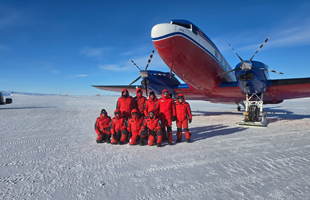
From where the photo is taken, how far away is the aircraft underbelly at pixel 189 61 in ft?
28.1

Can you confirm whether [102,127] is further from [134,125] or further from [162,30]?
[162,30]

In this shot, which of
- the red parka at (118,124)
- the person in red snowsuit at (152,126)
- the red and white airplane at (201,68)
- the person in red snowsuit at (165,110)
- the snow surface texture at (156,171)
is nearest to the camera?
the snow surface texture at (156,171)

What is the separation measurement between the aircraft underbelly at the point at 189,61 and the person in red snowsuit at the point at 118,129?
440cm

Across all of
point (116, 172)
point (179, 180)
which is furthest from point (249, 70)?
point (116, 172)

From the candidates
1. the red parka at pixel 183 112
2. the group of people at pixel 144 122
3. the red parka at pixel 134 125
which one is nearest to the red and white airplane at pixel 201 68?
the group of people at pixel 144 122

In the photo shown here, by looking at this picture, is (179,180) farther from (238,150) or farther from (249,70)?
(249,70)

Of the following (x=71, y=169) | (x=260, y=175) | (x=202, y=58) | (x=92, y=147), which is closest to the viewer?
(x=260, y=175)

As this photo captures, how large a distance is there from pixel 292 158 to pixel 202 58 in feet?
23.8

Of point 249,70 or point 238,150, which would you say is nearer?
point 238,150

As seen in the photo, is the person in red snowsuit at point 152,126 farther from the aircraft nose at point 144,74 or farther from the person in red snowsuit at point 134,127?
the aircraft nose at point 144,74

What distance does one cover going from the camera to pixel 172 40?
8258 millimetres

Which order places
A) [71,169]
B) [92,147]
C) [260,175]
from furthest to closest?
[92,147] → [71,169] → [260,175]

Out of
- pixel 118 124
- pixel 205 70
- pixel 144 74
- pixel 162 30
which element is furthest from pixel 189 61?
pixel 118 124

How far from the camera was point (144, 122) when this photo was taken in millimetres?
5984
